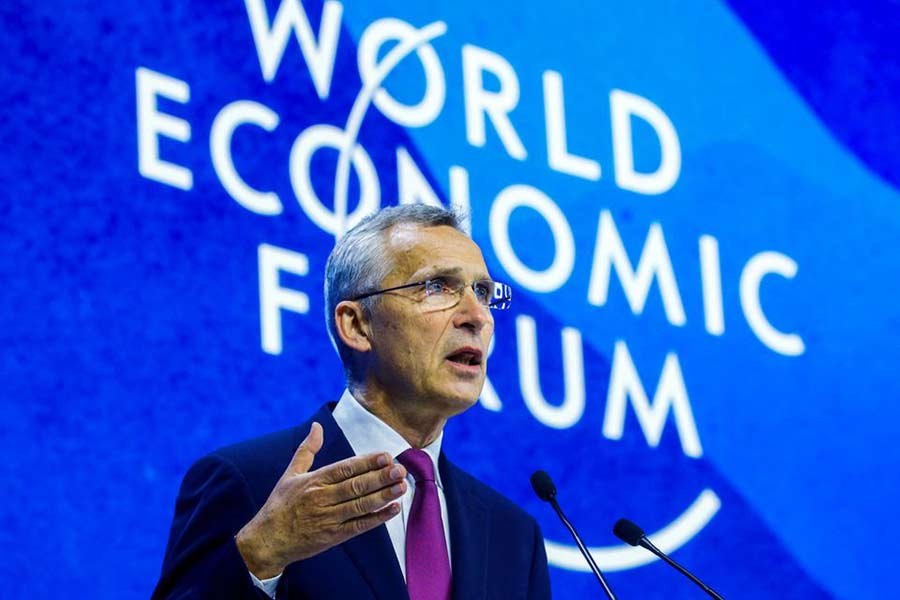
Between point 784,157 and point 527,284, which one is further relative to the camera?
point 784,157

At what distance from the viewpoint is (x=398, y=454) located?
2.46 meters

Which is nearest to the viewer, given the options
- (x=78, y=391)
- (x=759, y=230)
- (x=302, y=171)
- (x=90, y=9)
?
(x=78, y=391)

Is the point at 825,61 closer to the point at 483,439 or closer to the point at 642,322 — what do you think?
the point at 642,322

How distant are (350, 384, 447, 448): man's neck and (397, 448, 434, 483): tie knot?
0.25 feet

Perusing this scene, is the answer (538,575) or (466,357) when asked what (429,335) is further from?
(538,575)

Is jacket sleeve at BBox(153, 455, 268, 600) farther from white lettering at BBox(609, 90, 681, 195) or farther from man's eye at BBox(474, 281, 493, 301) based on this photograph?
white lettering at BBox(609, 90, 681, 195)

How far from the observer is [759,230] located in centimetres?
402

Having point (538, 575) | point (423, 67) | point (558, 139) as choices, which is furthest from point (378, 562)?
point (558, 139)

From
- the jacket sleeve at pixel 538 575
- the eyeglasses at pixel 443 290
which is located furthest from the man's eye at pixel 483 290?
the jacket sleeve at pixel 538 575

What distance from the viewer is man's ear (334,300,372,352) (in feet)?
8.48

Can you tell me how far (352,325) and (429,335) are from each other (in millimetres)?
177

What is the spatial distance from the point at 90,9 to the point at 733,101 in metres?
2.00

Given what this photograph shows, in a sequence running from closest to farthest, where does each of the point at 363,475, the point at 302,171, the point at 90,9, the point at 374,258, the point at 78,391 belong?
the point at 363,475 < the point at 374,258 < the point at 78,391 < the point at 90,9 < the point at 302,171

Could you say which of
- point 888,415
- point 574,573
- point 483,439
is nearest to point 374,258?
point 483,439
